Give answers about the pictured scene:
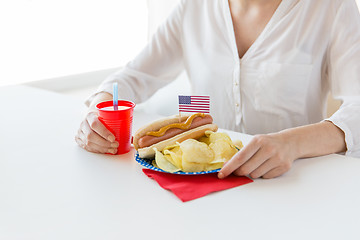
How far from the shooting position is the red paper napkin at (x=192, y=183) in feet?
2.81

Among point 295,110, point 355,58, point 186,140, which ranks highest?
point 355,58

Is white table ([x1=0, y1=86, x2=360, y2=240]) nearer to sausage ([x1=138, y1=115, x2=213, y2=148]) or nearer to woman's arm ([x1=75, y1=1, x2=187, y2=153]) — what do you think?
sausage ([x1=138, y1=115, x2=213, y2=148])

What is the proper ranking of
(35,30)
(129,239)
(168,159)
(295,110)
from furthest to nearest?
(35,30) → (295,110) → (168,159) → (129,239)

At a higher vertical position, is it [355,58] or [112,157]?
[355,58]

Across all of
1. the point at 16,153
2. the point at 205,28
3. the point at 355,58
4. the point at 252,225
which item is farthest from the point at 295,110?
the point at 16,153

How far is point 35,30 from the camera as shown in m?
2.23

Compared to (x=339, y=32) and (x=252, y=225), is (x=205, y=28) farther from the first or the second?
(x=252, y=225)

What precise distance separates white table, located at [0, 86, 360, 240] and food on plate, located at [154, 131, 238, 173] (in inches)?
2.7

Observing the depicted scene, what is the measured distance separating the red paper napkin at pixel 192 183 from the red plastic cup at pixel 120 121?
0.16 metres

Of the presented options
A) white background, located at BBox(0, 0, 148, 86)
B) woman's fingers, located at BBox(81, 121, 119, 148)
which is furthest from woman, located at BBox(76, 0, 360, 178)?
white background, located at BBox(0, 0, 148, 86)

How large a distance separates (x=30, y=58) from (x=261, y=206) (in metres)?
1.87

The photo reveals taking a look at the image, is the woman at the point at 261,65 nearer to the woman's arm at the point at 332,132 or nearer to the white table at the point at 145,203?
the woman's arm at the point at 332,132

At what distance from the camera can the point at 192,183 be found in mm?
900

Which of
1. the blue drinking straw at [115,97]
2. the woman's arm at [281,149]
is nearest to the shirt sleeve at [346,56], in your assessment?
the woman's arm at [281,149]
